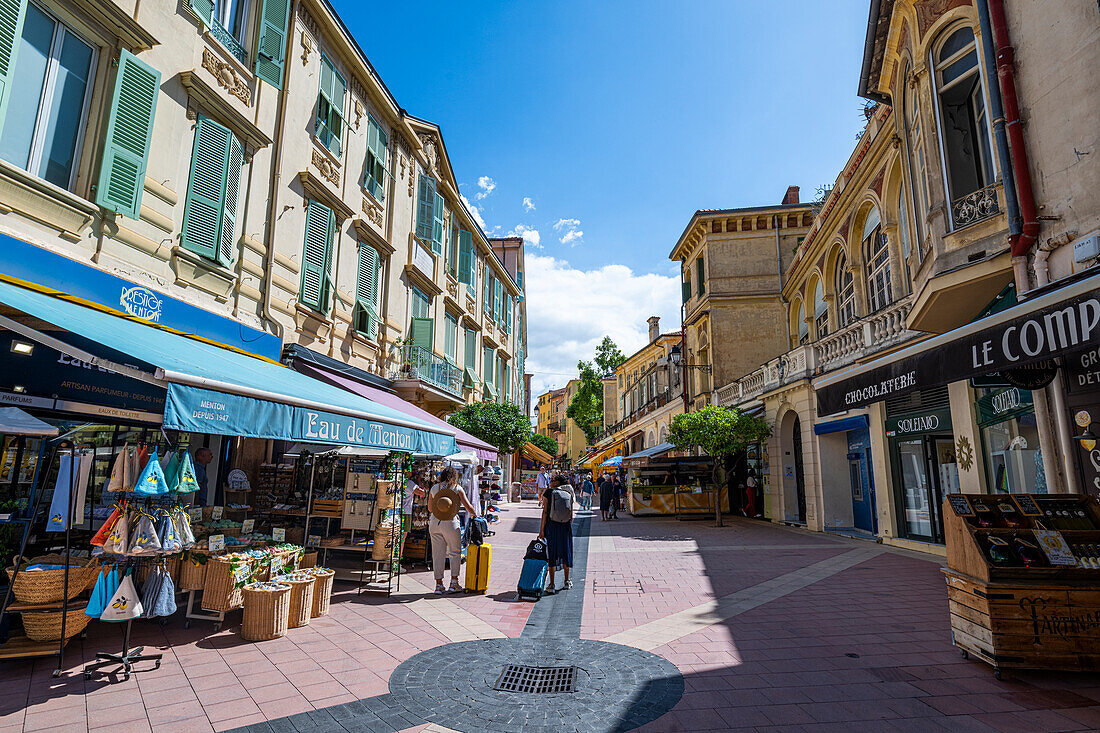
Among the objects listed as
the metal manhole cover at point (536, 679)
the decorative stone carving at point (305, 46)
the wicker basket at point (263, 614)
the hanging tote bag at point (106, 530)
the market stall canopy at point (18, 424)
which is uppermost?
the decorative stone carving at point (305, 46)

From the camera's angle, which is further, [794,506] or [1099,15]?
[794,506]

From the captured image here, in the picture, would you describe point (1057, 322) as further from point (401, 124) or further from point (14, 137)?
point (401, 124)

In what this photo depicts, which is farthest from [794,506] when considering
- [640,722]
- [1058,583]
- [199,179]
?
[199,179]

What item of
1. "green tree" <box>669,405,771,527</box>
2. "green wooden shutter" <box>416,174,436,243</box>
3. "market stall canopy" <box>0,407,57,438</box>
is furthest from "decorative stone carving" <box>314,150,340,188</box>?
"green tree" <box>669,405,771,527</box>

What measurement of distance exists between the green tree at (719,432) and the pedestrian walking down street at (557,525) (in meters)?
10.1

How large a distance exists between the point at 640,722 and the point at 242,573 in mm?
4328

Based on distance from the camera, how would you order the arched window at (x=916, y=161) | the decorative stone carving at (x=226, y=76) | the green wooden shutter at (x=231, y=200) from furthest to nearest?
the green wooden shutter at (x=231, y=200) < the decorative stone carving at (x=226, y=76) < the arched window at (x=916, y=161)

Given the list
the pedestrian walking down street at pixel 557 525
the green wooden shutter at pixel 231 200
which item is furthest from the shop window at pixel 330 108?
the pedestrian walking down street at pixel 557 525

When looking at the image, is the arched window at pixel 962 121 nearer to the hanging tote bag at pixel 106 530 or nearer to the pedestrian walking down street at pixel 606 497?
the hanging tote bag at pixel 106 530

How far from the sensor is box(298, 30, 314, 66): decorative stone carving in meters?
11.5

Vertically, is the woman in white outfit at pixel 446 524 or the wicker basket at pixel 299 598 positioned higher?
the woman in white outfit at pixel 446 524

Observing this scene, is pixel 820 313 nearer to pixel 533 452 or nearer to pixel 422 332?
pixel 422 332

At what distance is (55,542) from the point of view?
27.6ft

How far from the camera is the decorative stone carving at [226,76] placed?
30.1ft
